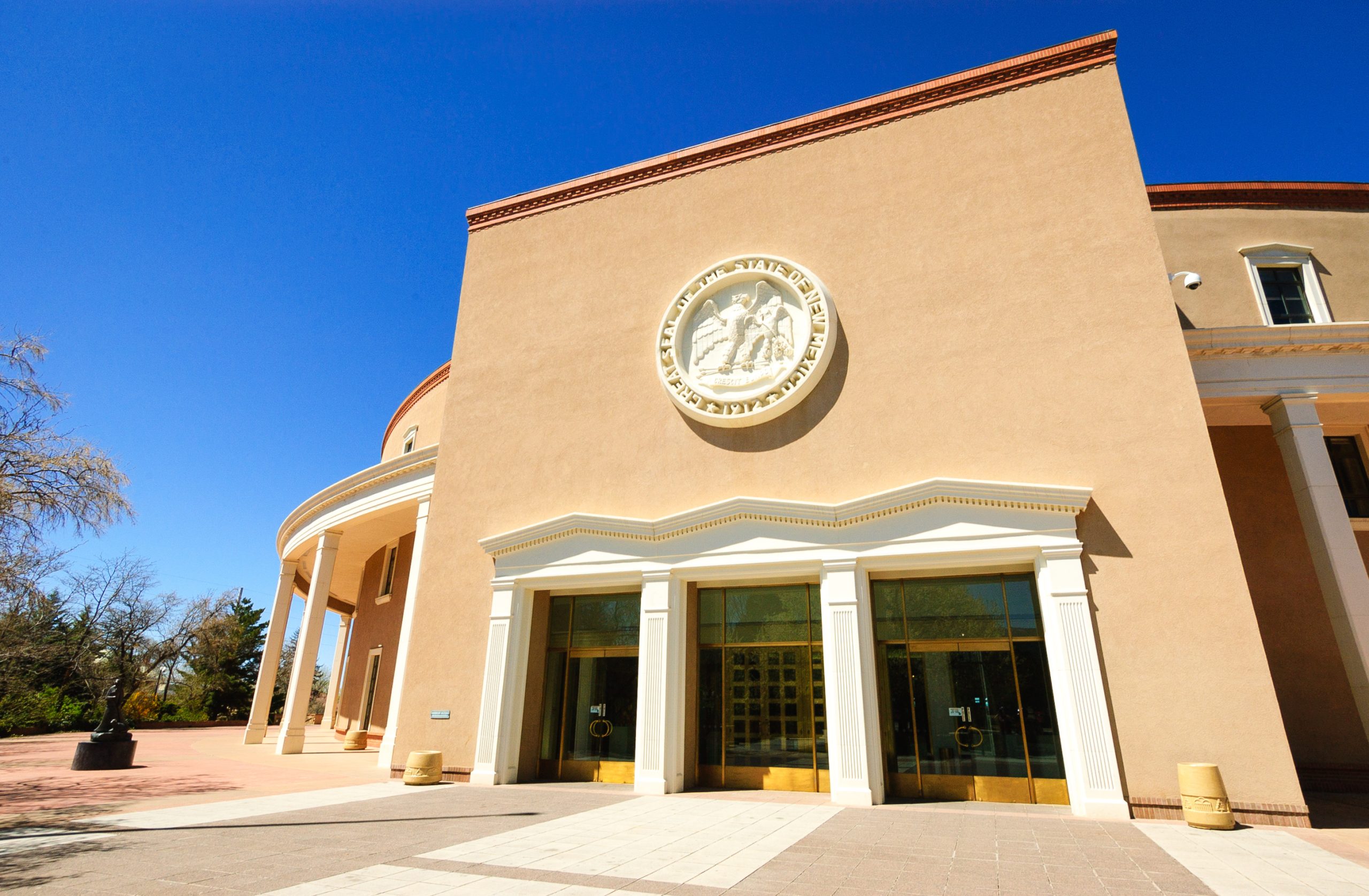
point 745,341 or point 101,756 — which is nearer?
point 745,341

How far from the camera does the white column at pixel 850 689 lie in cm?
1044

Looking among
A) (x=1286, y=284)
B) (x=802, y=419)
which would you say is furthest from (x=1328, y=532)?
(x=802, y=419)

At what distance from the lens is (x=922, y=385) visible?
1224 cm

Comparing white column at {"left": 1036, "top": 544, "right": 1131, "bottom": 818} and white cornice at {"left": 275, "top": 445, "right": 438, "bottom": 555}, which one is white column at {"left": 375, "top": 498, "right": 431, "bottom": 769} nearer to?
white cornice at {"left": 275, "top": 445, "right": 438, "bottom": 555}

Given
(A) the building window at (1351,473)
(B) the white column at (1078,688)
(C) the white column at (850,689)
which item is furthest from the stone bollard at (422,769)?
(A) the building window at (1351,473)

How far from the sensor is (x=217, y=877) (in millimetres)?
6188

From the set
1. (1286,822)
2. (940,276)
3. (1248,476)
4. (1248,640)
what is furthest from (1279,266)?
(1286,822)

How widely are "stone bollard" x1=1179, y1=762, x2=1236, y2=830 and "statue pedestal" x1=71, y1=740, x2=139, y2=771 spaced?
62.3 feet

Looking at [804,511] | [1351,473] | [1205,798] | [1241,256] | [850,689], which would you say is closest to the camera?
[1205,798]

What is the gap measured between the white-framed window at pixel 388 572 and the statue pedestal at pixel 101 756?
9.15 m

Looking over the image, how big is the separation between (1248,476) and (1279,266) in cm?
545

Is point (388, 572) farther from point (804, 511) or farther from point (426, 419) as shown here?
point (804, 511)

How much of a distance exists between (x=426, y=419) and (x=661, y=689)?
626 inches

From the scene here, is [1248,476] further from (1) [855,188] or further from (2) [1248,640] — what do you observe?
(1) [855,188]
